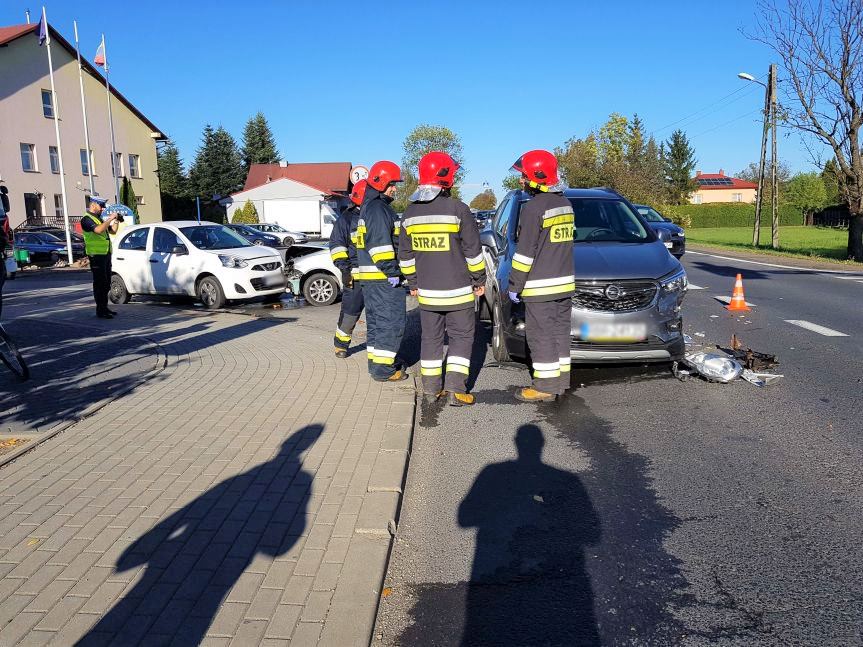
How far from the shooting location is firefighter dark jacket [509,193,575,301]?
5945 mm

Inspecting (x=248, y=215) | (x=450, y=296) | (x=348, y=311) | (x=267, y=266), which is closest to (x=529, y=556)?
(x=450, y=296)

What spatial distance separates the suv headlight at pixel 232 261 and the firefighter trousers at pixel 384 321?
6.70 metres

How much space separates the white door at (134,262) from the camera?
13.8 m

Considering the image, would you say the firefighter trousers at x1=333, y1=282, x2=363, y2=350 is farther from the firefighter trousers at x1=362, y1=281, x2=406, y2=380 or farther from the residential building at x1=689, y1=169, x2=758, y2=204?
the residential building at x1=689, y1=169, x2=758, y2=204

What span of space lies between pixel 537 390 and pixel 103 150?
46.7 metres

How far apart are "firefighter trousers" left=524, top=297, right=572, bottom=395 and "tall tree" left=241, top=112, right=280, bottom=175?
294 feet

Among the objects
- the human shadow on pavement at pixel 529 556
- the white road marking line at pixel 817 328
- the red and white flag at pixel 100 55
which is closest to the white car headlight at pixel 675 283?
the human shadow on pavement at pixel 529 556

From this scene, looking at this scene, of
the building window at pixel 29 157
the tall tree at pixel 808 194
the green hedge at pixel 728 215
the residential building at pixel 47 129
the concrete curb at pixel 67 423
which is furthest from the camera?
the green hedge at pixel 728 215

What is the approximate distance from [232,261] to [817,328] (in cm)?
988

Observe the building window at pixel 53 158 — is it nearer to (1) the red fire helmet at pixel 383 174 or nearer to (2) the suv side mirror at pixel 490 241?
(2) the suv side mirror at pixel 490 241

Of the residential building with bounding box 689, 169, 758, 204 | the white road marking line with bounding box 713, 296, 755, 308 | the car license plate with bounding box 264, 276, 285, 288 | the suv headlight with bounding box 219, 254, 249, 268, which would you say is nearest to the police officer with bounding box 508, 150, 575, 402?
the white road marking line with bounding box 713, 296, 755, 308

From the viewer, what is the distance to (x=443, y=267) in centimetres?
604

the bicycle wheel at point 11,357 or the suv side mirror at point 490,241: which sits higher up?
the suv side mirror at point 490,241

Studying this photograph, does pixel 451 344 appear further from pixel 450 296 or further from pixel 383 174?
pixel 383 174
